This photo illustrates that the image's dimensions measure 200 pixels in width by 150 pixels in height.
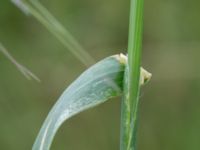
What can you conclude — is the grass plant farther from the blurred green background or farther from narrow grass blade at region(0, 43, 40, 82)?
the blurred green background

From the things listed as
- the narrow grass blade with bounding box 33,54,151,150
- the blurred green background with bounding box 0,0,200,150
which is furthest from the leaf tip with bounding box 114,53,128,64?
the blurred green background with bounding box 0,0,200,150

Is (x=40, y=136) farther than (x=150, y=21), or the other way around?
(x=150, y=21)

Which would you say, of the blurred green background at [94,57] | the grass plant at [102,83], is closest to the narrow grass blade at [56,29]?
the grass plant at [102,83]

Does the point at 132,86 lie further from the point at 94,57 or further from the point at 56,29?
the point at 94,57

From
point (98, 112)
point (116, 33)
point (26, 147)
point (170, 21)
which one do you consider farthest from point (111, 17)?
point (26, 147)

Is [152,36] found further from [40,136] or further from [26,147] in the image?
[40,136]
